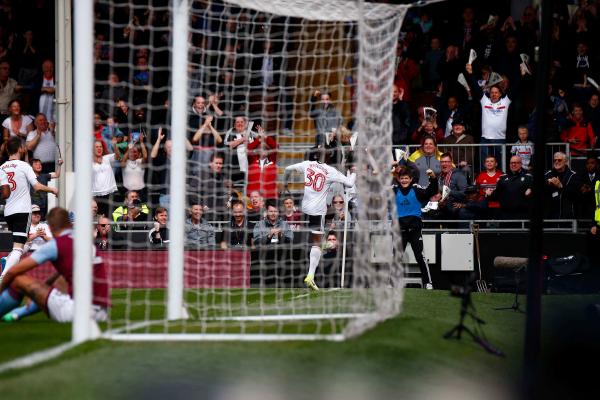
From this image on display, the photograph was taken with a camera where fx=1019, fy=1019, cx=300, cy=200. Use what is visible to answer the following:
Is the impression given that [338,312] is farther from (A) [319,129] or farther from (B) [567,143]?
(B) [567,143]

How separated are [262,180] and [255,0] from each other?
4.71m

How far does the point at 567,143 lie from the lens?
56.7 ft

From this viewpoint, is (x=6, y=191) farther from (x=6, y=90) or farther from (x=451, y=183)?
(x=451, y=183)

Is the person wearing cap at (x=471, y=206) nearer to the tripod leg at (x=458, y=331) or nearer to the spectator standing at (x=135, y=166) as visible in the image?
the spectator standing at (x=135, y=166)

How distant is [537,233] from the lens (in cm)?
749

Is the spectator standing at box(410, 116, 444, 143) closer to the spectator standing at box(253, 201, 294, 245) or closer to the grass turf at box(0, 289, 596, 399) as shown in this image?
the spectator standing at box(253, 201, 294, 245)

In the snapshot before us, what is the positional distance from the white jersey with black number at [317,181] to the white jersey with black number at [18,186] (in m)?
3.84

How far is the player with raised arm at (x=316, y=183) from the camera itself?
15.7 metres

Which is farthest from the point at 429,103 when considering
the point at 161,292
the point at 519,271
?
the point at 161,292

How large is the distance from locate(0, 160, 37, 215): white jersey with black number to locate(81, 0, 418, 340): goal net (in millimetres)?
1351

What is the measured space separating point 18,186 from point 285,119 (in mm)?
3954

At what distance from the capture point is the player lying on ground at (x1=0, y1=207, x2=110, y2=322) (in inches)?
364

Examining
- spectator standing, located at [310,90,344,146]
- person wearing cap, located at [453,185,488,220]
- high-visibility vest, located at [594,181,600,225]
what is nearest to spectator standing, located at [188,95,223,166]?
spectator standing, located at [310,90,344,146]

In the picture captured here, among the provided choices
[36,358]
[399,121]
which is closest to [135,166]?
[399,121]
